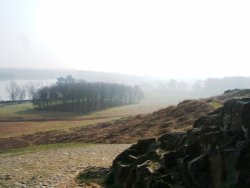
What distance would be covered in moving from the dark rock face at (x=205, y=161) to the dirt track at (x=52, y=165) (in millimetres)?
5038

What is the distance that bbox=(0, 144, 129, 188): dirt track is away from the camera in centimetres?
2397

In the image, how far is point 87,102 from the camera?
160750 millimetres

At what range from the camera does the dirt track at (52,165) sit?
2397 cm

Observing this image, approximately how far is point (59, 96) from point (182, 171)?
521 ft

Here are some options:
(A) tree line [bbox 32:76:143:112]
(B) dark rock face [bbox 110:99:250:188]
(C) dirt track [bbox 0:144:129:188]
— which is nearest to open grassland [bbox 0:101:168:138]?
(A) tree line [bbox 32:76:143:112]

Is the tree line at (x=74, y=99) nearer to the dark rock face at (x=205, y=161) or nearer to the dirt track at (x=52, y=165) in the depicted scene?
the dirt track at (x=52, y=165)

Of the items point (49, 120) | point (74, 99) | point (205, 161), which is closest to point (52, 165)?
point (205, 161)

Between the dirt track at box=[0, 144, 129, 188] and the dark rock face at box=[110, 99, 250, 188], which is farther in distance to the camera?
the dirt track at box=[0, 144, 129, 188]

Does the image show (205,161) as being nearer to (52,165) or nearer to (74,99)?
(52,165)

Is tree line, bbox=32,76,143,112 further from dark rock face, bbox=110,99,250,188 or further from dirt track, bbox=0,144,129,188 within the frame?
dark rock face, bbox=110,99,250,188

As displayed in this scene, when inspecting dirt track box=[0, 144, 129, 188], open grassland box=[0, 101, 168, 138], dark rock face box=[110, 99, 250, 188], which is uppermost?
dark rock face box=[110, 99, 250, 188]

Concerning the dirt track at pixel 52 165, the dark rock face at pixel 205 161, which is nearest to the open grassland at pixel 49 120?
the dirt track at pixel 52 165

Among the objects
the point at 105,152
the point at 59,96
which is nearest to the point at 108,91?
the point at 59,96

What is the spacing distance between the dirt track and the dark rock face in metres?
5.04
